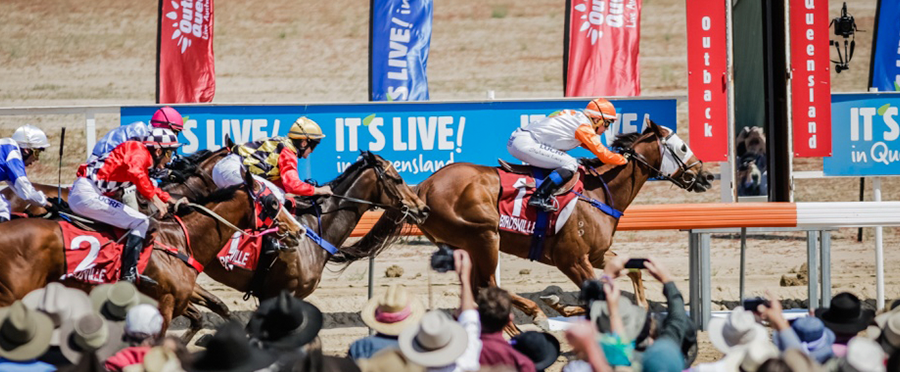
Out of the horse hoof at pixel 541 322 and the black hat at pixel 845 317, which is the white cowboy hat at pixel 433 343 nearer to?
the black hat at pixel 845 317

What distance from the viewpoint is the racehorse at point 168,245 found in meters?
8.12

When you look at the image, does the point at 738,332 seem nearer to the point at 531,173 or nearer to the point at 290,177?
the point at 290,177

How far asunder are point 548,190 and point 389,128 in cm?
257

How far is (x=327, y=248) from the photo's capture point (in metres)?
9.98

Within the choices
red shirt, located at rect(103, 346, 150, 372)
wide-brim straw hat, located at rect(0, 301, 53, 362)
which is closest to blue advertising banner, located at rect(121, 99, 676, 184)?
red shirt, located at rect(103, 346, 150, 372)

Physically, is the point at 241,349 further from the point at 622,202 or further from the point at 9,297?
the point at 622,202

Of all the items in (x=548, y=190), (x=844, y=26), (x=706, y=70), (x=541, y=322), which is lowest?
(x=541, y=322)

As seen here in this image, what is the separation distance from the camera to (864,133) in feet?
42.9

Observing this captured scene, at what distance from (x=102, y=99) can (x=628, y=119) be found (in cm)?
1746

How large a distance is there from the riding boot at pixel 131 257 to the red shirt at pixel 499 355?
3.87m

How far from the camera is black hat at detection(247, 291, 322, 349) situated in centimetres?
520

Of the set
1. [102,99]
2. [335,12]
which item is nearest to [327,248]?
[102,99]

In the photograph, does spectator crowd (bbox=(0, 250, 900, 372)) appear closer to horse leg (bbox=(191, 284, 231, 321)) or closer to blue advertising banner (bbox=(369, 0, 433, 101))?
horse leg (bbox=(191, 284, 231, 321))

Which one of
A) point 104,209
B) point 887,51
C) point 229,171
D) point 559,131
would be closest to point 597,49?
point 559,131
